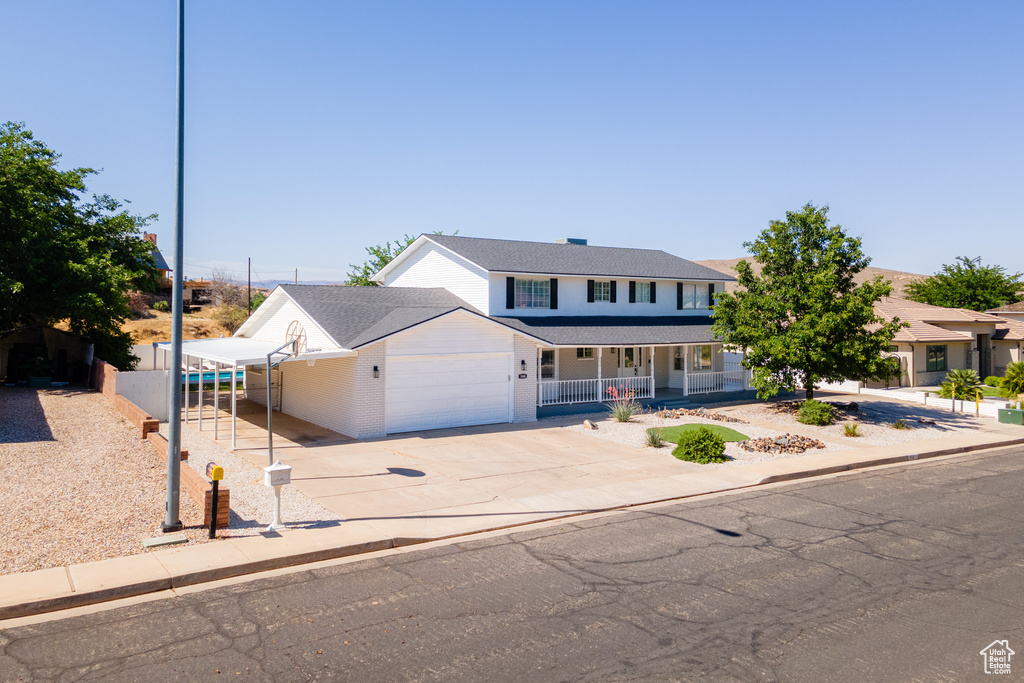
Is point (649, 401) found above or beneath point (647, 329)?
beneath

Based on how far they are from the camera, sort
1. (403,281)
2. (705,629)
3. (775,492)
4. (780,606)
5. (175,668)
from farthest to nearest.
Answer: (403,281)
(775,492)
(780,606)
(705,629)
(175,668)

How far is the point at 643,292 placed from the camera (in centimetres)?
3062

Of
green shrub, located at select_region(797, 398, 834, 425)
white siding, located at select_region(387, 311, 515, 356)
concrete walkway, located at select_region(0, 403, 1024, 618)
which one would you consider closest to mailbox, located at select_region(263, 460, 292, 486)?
concrete walkway, located at select_region(0, 403, 1024, 618)

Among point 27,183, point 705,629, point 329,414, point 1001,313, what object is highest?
point 27,183

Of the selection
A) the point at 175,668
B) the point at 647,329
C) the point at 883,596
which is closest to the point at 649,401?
the point at 647,329

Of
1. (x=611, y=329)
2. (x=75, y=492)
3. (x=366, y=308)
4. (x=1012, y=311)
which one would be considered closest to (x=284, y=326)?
(x=366, y=308)

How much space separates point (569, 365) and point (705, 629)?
20.7 meters

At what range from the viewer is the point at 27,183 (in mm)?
26734

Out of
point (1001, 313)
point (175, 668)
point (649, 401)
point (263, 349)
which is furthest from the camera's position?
point (1001, 313)

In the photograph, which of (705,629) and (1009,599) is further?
(1009,599)

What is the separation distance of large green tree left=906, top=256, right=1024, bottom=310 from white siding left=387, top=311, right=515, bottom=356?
46797 mm

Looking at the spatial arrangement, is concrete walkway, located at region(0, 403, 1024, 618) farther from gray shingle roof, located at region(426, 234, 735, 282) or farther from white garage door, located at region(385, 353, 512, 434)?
gray shingle roof, located at region(426, 234, 735, 282)

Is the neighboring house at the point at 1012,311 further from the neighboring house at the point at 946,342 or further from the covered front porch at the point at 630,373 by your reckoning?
the covered front porch at the point at 630,373

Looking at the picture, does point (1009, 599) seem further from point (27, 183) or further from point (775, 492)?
point (27, 183)
